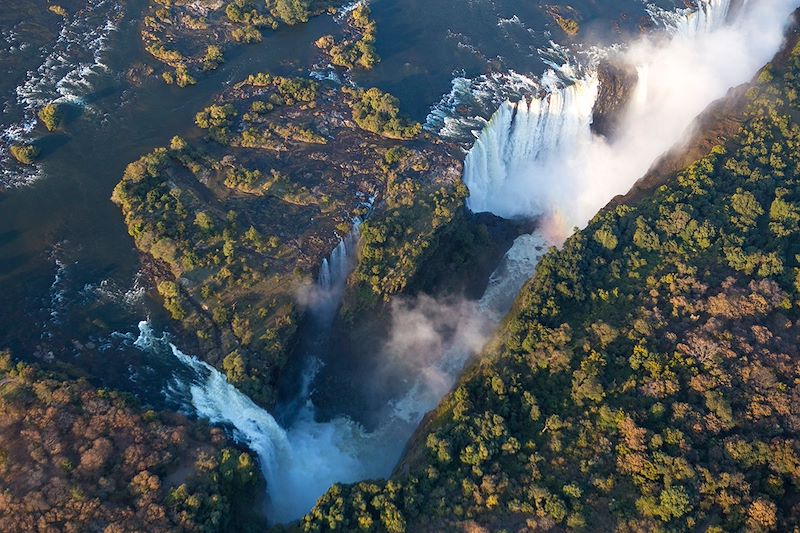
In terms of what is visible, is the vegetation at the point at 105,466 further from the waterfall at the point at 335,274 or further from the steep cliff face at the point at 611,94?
the steep cliff face at the point at 611,94

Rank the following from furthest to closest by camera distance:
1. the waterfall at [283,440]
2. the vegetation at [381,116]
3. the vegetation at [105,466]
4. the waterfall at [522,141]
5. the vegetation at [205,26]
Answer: the vegetation at [205,26], the waterfall at [522,141], the vegetation at [381,116], the waterfall at [283,440], the vegetation at [105,466]

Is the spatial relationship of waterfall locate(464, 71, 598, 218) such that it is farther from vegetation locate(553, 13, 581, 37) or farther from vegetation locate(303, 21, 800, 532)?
vegetation locate(303, 21, 800, 532)

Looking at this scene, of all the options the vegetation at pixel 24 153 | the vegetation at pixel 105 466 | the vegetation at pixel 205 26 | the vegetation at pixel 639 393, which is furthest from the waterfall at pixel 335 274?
the vegetation at pixel 24 153

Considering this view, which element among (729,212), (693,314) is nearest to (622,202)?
(729,212)

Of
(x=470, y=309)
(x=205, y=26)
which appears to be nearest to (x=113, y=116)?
(x=205, y=26)

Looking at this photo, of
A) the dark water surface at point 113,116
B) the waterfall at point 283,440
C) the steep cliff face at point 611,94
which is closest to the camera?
the waterfall at point 283,440

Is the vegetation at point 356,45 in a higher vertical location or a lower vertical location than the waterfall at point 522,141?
higher

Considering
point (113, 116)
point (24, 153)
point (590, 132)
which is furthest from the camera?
point (590, 132)

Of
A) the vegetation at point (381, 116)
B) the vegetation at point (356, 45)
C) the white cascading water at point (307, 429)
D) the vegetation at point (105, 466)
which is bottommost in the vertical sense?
the white cascading water at point (307, 429)

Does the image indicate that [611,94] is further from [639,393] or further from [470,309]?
[639,393]
